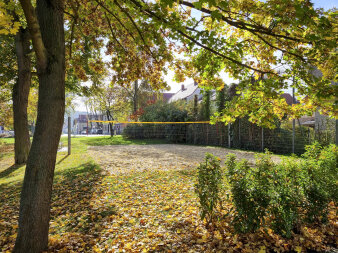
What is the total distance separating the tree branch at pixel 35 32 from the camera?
2.27 metres

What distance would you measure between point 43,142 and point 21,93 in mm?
7353

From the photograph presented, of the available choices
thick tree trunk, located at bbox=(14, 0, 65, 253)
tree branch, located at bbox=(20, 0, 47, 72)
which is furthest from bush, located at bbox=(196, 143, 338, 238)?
tree branch, located at bbox=(20, 0, 47, 72)

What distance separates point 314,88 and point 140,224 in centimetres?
322

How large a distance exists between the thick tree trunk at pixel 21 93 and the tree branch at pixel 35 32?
23.5ft

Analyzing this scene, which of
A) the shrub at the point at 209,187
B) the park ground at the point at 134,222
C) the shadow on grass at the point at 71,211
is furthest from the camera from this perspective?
the shadow on grass at the point at 71,211

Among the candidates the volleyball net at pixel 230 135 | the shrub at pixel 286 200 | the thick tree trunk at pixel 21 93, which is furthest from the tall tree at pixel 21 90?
the shrub at pixel 286 200

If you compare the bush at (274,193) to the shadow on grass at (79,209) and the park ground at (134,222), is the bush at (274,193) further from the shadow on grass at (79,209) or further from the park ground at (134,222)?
the shadow on grass at (79,209)

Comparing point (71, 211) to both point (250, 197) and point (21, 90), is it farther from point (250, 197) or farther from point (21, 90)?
point (21, 90)

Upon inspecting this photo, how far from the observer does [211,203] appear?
3.04m

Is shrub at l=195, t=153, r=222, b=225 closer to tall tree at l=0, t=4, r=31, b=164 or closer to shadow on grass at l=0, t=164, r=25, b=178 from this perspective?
shadow on grass at l=0, t=164, r=25, b=178

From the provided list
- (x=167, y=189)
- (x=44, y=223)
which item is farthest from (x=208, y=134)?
(x=44, y=223)

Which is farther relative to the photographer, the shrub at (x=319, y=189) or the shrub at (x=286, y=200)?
the shrub at (x=319, y=189)

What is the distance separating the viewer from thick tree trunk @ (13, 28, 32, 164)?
8570 mm

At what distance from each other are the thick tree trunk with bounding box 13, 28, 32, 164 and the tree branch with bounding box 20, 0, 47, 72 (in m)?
7.16
